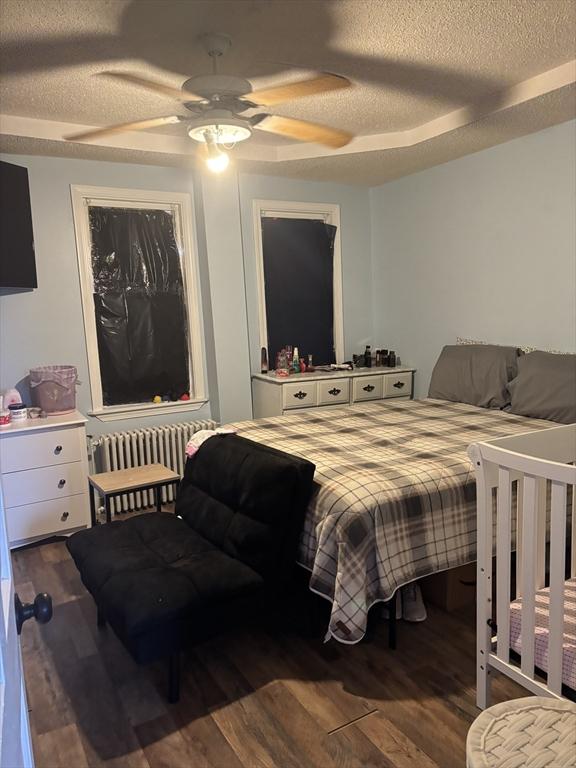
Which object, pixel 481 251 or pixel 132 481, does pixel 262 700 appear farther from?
pixel 481 251

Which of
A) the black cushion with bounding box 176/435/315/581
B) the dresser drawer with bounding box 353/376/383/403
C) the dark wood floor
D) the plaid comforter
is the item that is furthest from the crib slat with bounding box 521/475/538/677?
the dresser drawer with bounding box 353/376/383/403

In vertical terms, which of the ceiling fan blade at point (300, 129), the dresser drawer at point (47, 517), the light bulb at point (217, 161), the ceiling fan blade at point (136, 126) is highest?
the ceiling fan blade at point (136, 126)

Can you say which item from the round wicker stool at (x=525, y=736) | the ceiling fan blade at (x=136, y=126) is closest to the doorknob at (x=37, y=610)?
the round wicker stool at (x=525, y=736)

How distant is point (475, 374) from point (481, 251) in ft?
3.11

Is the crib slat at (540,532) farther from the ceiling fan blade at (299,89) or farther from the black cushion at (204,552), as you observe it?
the ceiling fan blade at (299,89)

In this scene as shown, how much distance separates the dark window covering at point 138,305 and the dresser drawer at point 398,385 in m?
1.65

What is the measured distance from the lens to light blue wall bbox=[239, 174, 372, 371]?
14.9ft

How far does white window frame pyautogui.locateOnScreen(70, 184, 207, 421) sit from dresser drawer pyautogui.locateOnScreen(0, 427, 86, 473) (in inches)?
24.1

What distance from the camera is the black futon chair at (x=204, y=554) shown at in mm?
1961

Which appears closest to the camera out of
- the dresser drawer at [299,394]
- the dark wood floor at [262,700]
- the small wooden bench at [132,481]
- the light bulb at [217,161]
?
the dark wood floor at [262,700]

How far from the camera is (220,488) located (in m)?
2.58

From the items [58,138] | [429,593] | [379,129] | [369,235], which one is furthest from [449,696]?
[369,235]

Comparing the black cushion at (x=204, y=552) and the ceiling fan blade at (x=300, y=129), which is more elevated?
the ceiling fan blade at (x=300, y=129)

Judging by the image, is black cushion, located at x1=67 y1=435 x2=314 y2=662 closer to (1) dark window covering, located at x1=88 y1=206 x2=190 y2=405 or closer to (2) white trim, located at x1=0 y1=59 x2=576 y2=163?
(1) dark window covering, located at x1=88 y1=206 x2=190 y2=405
